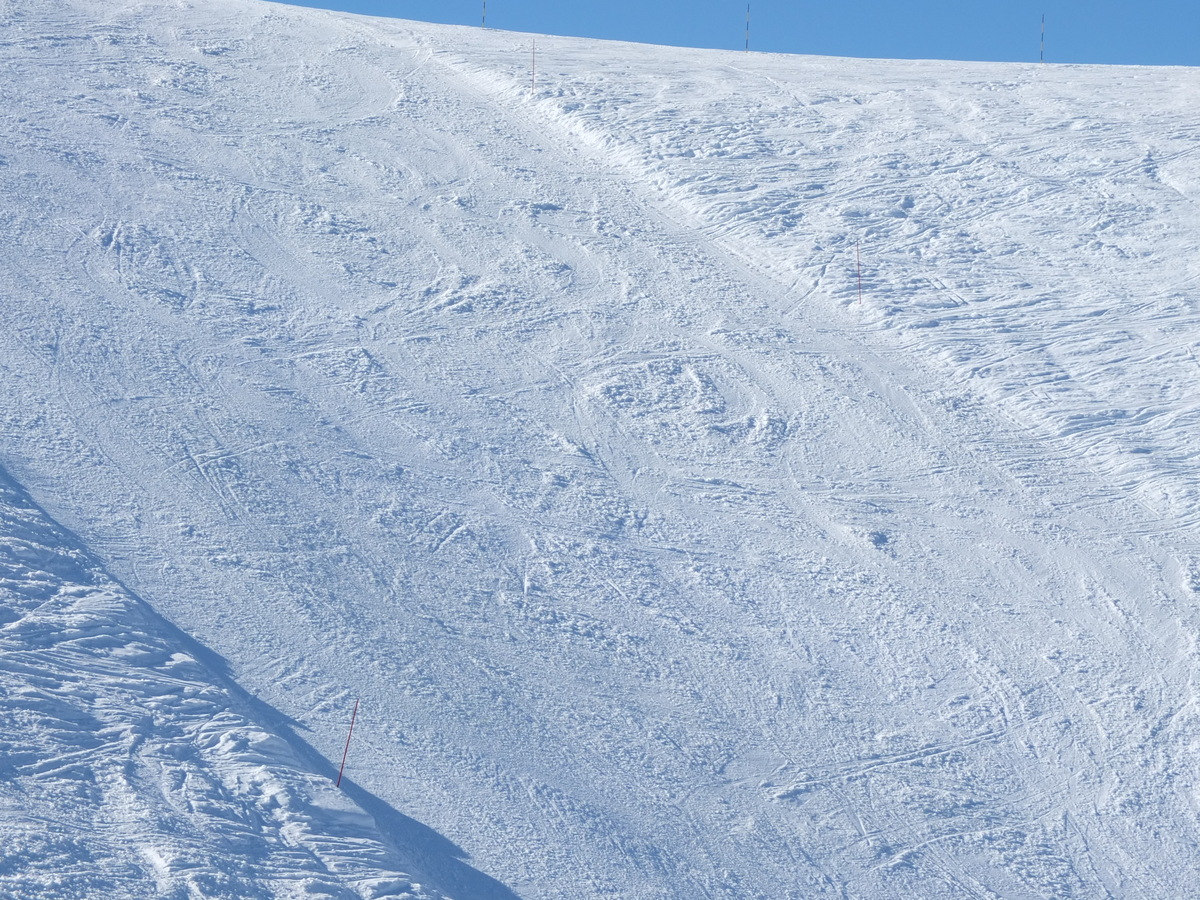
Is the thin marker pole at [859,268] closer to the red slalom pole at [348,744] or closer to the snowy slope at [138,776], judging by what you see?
the red slalom pole at [348,744]

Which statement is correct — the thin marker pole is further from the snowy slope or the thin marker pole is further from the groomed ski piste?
the snowy slope

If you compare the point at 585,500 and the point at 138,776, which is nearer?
the point at 138,776

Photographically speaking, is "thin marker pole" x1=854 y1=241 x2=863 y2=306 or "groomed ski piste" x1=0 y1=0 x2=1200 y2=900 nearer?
"groomed ski piste" x1=0 y1=0 x2=1200 y2=900

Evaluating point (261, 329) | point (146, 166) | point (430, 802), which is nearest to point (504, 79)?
point (146, 166)

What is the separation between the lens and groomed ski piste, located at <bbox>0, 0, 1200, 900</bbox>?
5777 millimetres

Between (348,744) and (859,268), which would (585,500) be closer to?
(348,744)

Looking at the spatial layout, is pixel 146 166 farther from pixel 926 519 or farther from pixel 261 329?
pixel 926 519

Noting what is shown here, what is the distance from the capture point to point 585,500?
26.9 ft

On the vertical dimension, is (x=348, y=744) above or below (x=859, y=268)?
below

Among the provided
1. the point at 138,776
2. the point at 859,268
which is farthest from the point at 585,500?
the point at 859,268

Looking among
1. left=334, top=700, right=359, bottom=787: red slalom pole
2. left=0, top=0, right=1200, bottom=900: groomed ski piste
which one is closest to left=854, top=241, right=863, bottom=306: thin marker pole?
left=0, top=0, right=1200, bottom=900: groomed ski piste

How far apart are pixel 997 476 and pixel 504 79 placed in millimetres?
9095

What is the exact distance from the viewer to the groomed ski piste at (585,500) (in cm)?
578

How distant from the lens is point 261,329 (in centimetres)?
955
